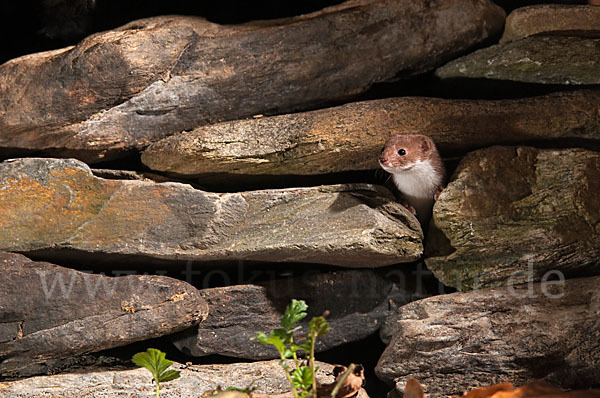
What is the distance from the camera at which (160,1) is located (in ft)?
18.5

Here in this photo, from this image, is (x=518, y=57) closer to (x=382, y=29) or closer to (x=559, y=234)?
(x=382, y=29)

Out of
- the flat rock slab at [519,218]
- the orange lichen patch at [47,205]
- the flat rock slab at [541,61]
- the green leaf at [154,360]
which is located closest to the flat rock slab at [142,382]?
the green leaf at [154,360]

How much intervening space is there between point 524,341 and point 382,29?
262 cm

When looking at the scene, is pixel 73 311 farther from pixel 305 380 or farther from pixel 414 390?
pixel 414 390

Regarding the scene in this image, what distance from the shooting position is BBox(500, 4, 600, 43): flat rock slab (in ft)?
15.9

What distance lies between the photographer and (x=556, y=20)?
4895 millimetres

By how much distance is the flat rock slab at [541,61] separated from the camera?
191 inches

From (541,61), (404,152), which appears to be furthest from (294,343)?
(541,61)

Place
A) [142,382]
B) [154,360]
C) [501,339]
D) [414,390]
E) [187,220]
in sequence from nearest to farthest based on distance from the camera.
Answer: [154,360], [414,390], [501,339], [142,382], [187,220]

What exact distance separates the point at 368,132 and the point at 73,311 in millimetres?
2534

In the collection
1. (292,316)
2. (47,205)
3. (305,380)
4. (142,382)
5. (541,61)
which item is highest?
(541,61)

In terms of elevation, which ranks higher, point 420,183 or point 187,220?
point 420,183

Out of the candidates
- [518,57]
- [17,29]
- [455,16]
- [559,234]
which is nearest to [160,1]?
[17,29]

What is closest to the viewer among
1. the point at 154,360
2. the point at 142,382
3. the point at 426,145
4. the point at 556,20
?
the point at 154,360
